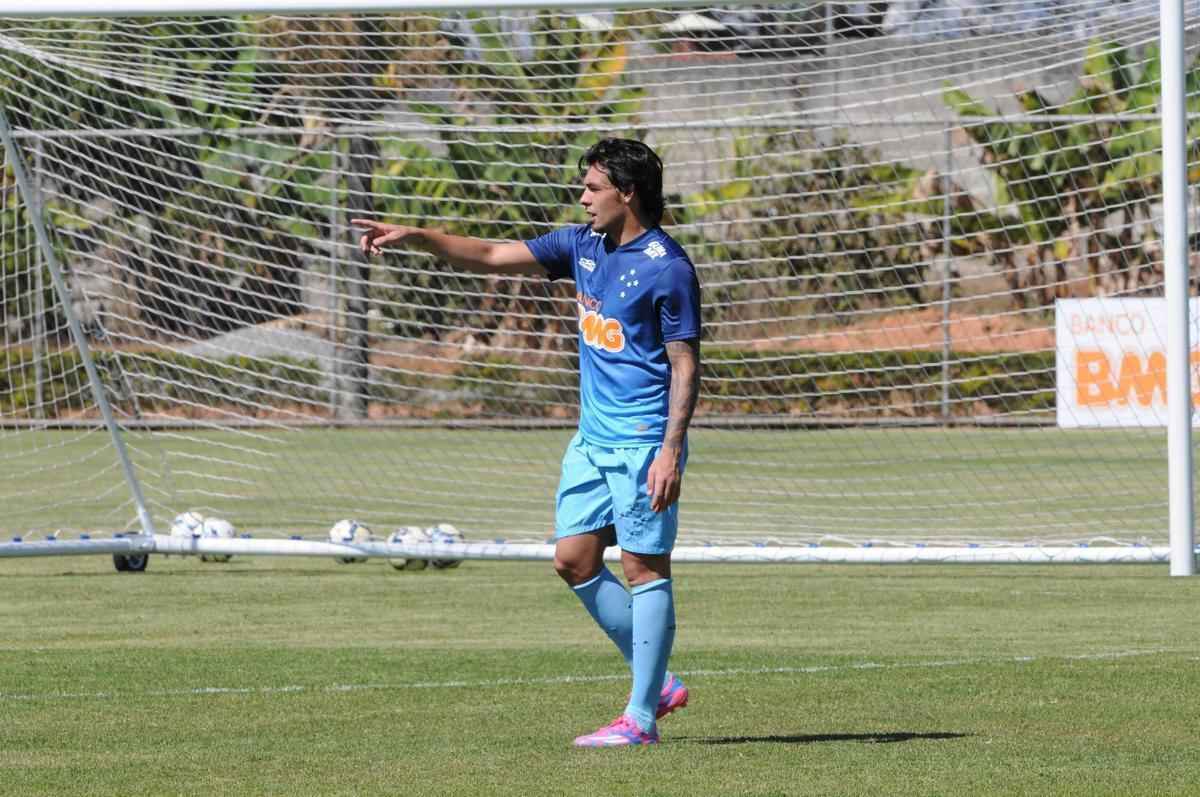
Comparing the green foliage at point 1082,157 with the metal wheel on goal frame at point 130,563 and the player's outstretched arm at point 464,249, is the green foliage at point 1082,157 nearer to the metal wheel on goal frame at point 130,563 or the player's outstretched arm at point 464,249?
the metal wheel on goal frame at point 130,563

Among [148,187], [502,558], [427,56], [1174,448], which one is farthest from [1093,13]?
[148,187]

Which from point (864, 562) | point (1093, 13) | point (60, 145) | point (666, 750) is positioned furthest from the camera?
point (60, 145)

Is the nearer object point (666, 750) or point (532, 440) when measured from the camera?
point (666, 750)

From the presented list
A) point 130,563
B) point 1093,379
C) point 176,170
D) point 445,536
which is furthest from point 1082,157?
point 130,563

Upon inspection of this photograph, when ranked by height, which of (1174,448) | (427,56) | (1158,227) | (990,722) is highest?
(427,56)

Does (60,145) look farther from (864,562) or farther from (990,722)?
(990,722)

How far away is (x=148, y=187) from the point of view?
49.4ft

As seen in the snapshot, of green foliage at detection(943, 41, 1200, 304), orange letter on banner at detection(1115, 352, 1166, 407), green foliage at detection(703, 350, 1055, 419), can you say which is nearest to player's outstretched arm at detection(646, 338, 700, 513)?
Answer: green foliage at detection(943, 41, 1200, 304)

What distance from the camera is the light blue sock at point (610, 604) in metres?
6.64

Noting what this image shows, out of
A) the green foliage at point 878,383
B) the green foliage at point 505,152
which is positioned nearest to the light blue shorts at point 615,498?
the green foliage at point 505,152

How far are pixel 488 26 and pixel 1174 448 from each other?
820cm

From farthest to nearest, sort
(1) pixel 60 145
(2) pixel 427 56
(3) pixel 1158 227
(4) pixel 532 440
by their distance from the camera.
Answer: (4) pixel 532 440 < (3) pixel 1158 227 < (2) pixel 427 56 < (1) pixel 60 145

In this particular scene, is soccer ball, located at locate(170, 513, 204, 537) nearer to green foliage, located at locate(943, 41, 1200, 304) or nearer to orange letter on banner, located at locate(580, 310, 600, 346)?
green foliage, located at locate(943, 41, 1200, 304)

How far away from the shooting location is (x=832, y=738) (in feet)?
21.3
